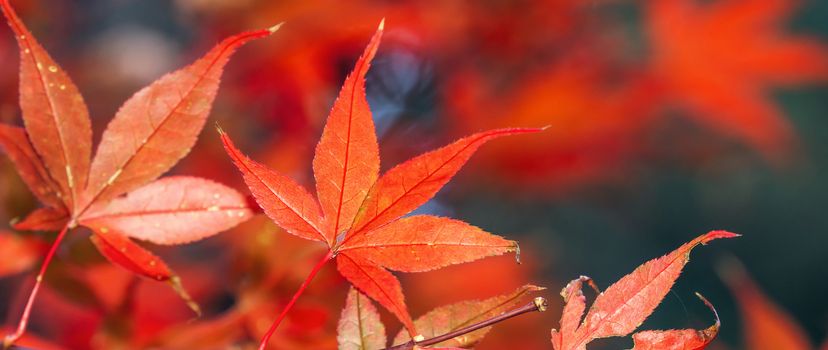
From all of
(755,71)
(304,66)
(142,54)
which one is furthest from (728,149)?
(142,54)

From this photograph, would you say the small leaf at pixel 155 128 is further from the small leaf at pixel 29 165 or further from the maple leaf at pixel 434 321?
the maple leaf at pixel 434 321

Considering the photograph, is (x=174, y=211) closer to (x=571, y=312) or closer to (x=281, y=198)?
(x=281, y=198)

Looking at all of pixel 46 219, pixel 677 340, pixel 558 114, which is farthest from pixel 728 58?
pixel 46 219

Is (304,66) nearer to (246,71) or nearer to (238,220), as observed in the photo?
(246,71)

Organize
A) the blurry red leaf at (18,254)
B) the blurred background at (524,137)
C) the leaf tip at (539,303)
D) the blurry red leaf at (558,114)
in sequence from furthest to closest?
the blurry red leaf at (558,114) → the blurred background at (524,137) → the blurry red leaf at (18,254) → the leaf tip at (539,303)

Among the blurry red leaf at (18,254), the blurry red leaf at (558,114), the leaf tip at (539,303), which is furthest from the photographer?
the blurry red leaf at (558,114)

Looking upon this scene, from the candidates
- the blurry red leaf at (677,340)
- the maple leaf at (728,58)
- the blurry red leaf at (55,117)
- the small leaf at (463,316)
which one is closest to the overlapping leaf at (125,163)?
the blurry red leaf at (55,117)
